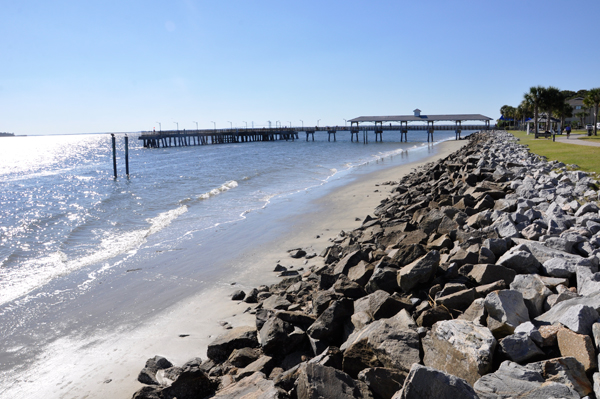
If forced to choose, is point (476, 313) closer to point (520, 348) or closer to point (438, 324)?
point (438, 324)

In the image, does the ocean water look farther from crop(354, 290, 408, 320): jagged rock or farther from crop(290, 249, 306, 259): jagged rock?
crop(354, 290, 408, 320): jagged rock

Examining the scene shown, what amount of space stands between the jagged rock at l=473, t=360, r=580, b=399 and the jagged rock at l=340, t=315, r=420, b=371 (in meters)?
0.71

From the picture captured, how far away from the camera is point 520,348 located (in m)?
3.34

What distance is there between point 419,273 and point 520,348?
189 cm

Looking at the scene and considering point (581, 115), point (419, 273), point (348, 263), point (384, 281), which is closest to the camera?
point (419, 273)

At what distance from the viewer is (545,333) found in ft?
11.4

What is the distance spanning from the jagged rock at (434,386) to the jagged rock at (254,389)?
1.14 metres

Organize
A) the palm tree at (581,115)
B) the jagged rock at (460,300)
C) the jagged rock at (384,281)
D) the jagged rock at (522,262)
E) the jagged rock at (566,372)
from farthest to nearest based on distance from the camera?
the palm tree at (581,115) → the jagged rock at (384,281) → the jagged rock at (522,262) → the jagged rock at (460,300) → the jagged rock at (566,372)

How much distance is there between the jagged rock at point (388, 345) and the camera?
12.2ft

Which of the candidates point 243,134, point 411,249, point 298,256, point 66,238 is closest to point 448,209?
point 411,249

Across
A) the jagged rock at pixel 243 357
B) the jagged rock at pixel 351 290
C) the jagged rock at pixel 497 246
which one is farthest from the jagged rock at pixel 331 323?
the jagged rock at pixel 497 246

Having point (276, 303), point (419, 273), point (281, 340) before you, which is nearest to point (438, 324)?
point (419, 273)

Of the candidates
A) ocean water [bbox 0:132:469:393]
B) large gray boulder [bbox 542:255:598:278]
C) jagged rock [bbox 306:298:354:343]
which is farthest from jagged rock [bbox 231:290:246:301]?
large gray boulder [bbox 542:255:598:278]

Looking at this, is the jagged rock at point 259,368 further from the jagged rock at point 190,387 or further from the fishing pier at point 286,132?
the fishing pier at point 286,132
